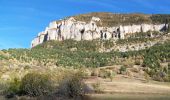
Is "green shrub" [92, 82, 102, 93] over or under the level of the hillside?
under

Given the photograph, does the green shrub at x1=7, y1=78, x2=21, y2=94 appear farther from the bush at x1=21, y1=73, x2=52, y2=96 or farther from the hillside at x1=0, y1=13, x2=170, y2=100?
the bush at x1=21, y1=73, x2=52, y2=96

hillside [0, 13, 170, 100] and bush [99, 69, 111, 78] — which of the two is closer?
hillside [0, 13, 170, 100]

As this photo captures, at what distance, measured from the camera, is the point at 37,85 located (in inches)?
2832

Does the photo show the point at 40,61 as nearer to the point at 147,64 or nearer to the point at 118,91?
the point at 147,64

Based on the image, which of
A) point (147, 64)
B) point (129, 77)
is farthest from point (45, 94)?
point (147, 64)

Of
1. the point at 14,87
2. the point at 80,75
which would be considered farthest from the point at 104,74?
the point at 14,87

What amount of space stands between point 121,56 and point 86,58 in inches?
622

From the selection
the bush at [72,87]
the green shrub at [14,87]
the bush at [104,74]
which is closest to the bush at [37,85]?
the bush at [72,87]

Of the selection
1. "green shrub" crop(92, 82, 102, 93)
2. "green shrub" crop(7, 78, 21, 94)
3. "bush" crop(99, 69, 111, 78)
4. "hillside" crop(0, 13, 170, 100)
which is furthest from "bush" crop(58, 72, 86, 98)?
"bush" crop(99, 69, 111, 78)

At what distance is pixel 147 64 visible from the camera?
13862cm

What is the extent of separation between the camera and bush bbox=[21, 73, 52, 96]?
2837 inches

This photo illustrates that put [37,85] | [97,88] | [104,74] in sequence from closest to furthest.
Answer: [37,85] < [97,88] < [104,74]

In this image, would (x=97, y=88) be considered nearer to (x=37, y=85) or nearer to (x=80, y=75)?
(x=80, y=75)

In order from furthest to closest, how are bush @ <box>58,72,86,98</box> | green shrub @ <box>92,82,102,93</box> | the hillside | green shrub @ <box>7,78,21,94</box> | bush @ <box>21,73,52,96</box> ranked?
1. green shrub @ <box>92,82,102,93</box>
2. green shrub @ <box>7,78,21,94</box>
3. bush @ <box>58,72,86,98</box>
4. the hillside
5. bush @ <box>21,73,52,96</box>
